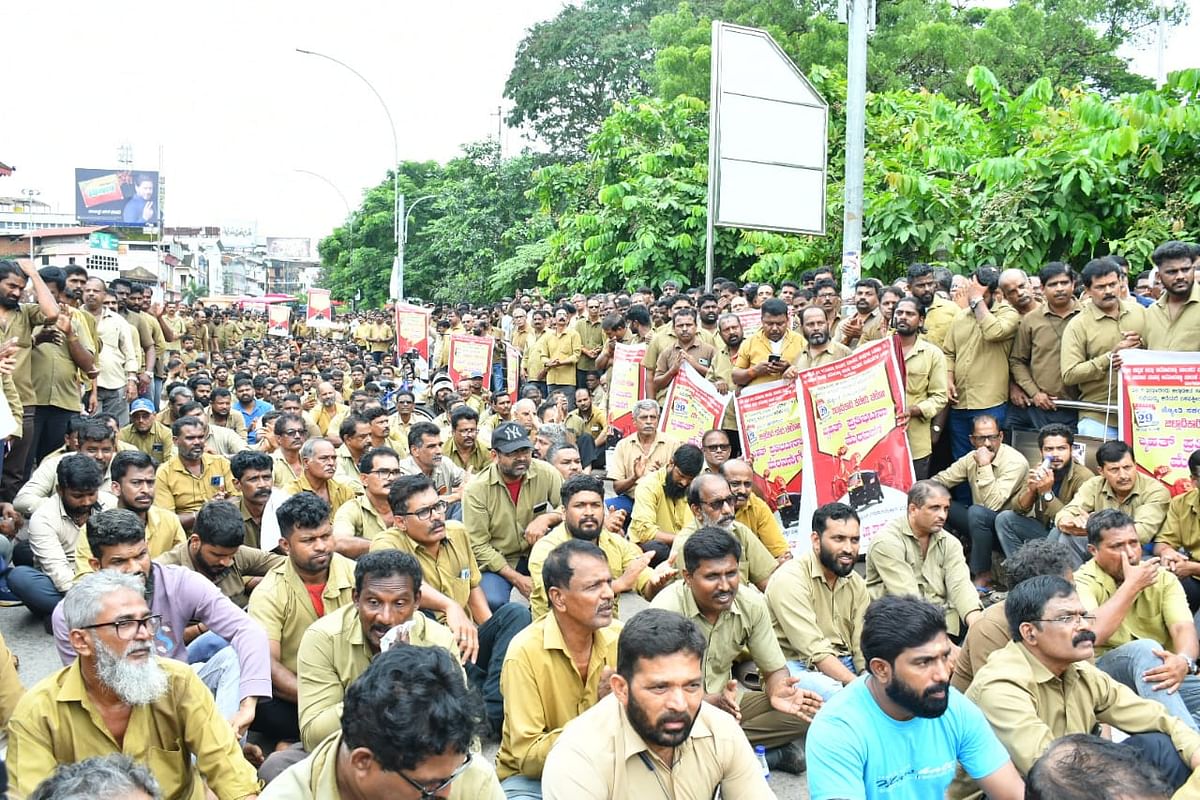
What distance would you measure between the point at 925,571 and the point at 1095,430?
2470mm

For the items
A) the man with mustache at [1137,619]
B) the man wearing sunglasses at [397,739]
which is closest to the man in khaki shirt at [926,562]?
the man with mustache at [1137,619]

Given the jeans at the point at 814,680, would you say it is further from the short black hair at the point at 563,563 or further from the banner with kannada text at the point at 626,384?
the banner with kannada text at the point at 626,384

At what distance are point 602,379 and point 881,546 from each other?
25.2 feet

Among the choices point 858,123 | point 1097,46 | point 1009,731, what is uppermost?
point 1097,46

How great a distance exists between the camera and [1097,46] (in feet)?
95.8

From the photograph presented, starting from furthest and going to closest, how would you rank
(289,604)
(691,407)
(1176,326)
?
1. (691,407)
2. (1176,326)
3. (289,604)

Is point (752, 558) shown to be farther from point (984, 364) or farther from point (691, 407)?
point (691, 407)

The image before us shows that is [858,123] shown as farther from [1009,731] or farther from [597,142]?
[597,142]

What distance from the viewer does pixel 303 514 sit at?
540cm

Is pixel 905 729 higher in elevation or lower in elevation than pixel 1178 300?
lower

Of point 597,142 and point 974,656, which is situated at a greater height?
point 597,142

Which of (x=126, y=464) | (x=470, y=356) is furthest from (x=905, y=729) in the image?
(x=470, y=356)

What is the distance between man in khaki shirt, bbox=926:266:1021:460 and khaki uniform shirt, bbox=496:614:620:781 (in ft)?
16.7

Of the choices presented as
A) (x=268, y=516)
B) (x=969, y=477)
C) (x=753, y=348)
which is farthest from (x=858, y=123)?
(x=268, y=516)
